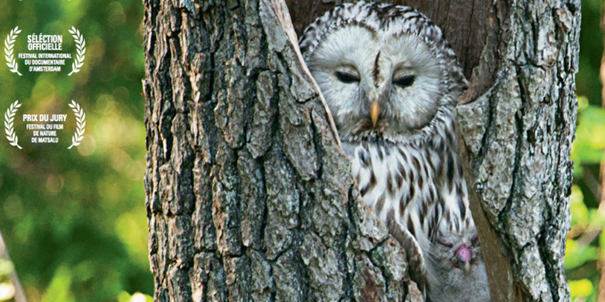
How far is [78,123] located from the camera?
4.39 meters

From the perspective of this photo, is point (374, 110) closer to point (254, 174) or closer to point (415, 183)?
point (415, 183)

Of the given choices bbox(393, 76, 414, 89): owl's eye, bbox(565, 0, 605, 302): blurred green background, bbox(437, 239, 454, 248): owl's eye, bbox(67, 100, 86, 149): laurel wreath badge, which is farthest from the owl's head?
bbox(67, 100, 86, 149): laurel wreath badge

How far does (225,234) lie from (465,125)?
0.70 meters

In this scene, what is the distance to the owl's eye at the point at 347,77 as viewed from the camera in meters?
1.93

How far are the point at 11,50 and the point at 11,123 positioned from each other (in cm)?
61

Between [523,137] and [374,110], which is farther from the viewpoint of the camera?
[374,110]

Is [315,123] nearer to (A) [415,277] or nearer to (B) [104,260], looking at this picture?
(A) [415,277]

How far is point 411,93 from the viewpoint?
195cm

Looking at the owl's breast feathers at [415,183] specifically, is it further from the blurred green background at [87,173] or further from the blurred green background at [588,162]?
the blurred green background at [87,173]

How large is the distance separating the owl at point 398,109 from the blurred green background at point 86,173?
256 centimetres

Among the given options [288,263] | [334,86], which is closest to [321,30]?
[334,86]

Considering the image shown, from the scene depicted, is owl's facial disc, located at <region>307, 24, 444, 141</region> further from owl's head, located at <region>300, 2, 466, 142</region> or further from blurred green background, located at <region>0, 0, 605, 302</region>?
blurred green background, located at <region>0, 0, 605, 302</region>

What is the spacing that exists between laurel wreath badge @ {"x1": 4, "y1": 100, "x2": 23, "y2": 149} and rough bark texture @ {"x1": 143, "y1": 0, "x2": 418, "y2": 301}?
10.6 feet

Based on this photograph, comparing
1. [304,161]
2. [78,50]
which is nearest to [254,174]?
[304,161]
